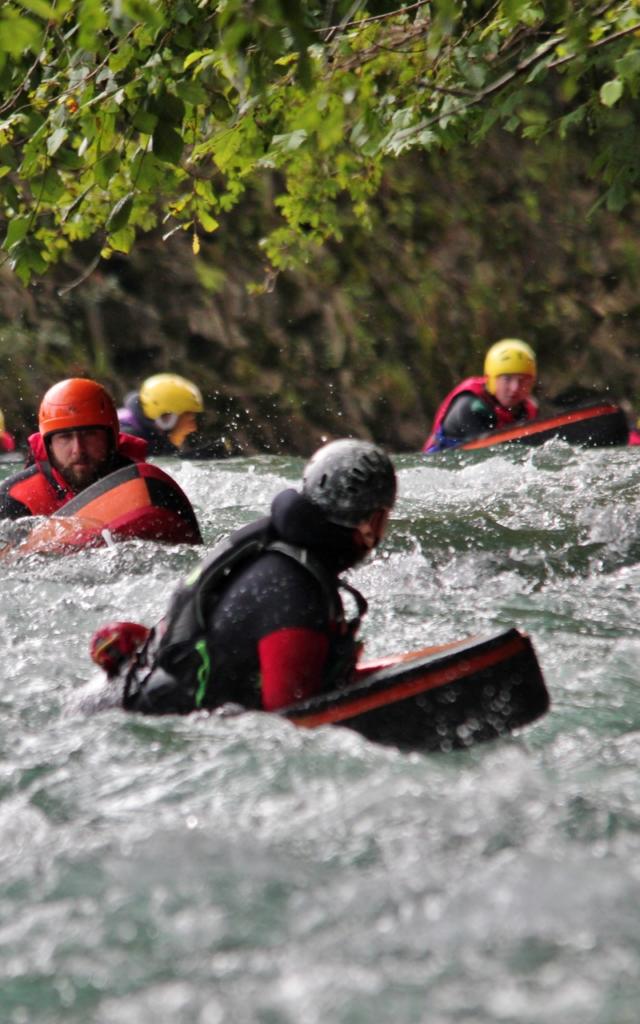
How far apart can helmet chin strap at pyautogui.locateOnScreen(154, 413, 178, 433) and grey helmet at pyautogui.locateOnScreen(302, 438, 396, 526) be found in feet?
28.0

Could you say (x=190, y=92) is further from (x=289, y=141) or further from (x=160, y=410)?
(x=160, y=410)

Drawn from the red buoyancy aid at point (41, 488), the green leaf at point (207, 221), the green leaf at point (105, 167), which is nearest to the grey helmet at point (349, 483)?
the green leaf at point (105, 167)

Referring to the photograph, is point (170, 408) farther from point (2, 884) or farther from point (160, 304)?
point (2, 884)

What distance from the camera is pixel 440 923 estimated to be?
3.61 meters

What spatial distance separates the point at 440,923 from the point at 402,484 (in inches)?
316

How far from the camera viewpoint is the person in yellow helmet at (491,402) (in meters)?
12.5

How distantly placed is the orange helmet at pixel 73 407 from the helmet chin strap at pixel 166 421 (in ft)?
17.9

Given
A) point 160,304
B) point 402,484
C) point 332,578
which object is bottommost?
point 402,484

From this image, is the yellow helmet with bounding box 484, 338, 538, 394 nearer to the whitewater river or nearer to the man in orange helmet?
the man in orange helmet

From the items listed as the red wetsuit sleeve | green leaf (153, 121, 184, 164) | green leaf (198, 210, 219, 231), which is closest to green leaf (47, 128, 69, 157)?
green leaf (153, 121, 184, 164)

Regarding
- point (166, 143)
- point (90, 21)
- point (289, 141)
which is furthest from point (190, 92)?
point (90, 21)

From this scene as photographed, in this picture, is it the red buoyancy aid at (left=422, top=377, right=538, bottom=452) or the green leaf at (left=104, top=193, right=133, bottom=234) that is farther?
the red buoyancy aid at (left=422, top=377, right=538, bottom=452)

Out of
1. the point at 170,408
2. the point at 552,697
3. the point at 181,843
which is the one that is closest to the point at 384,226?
the point at 170,408

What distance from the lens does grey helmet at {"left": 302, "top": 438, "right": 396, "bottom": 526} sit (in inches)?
173
